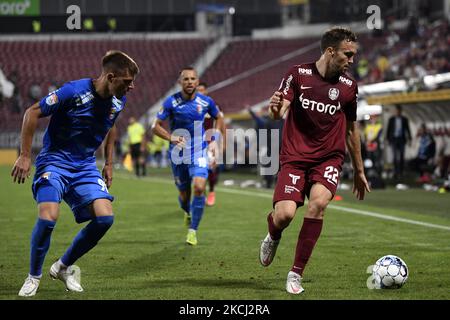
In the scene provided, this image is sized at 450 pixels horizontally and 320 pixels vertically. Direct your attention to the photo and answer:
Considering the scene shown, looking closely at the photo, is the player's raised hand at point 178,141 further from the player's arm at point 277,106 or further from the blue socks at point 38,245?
the blue socks at point 38,245

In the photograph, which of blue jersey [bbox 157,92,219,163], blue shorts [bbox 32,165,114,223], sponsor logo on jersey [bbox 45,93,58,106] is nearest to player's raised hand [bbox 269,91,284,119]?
blue shorts [bbox 32,165,114,223]

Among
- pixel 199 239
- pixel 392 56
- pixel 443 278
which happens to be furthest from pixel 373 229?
pixel 392 56

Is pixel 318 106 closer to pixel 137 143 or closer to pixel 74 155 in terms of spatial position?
pixel 74 155

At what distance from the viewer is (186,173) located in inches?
500

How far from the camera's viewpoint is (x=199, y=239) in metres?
12.2

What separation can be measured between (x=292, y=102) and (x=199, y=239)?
4512mm

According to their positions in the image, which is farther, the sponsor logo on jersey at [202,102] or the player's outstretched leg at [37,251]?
the sponsor logo on jersey at [202,102]

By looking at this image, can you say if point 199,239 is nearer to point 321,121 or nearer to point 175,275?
point 175,275

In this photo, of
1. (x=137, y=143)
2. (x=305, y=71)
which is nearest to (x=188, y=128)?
(x=305, y=71)

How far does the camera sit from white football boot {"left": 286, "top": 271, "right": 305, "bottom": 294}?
25.0 feet

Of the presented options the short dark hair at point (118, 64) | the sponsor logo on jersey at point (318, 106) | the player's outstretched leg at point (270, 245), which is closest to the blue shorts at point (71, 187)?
the short dark hair at point (118, 64)

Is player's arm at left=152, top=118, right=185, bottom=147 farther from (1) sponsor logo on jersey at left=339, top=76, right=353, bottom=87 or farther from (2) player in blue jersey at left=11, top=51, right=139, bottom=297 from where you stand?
(1) sponsor logo on jersey at left=339, top=76, right=353, bottom=87

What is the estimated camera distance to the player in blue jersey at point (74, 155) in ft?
24.7

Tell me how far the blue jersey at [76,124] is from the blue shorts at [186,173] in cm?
441
